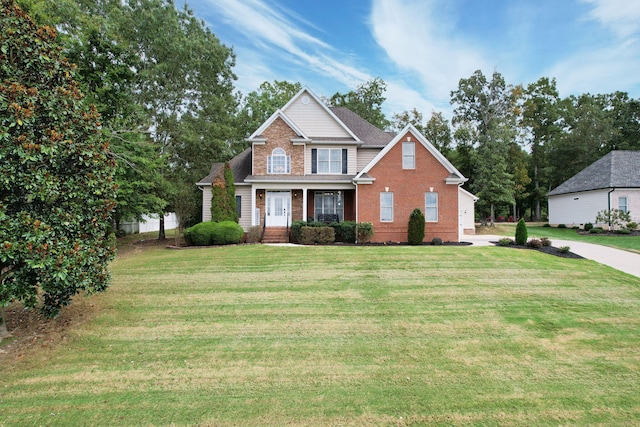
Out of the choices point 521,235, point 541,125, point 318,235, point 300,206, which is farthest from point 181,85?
point 541,125

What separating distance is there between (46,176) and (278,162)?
15.2 m

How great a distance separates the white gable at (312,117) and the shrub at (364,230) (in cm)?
664

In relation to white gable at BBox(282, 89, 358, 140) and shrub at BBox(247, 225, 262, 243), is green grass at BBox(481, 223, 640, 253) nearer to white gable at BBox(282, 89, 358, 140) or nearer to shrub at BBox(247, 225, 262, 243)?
white gable at BBox(282, 89, 358, 140)

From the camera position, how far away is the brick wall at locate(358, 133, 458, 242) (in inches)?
703

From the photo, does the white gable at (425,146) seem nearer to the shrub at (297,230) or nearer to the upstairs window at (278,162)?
the shrub at (297,230)

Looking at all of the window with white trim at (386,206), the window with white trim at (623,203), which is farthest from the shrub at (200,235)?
the window with white trim at (623,203)

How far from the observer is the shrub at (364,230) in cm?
1709

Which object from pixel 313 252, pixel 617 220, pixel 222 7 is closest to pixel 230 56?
pixel 222 7

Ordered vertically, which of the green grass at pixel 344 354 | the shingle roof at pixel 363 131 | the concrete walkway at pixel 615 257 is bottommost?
the green grass at pixel 344 354

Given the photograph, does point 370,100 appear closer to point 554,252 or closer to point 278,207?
point 278,207

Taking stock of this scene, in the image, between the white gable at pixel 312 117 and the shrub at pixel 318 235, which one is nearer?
the shrub at pixel 318 235

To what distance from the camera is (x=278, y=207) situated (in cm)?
2041

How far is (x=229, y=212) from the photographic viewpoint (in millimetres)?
18781

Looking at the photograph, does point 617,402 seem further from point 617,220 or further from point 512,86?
point 512,86
